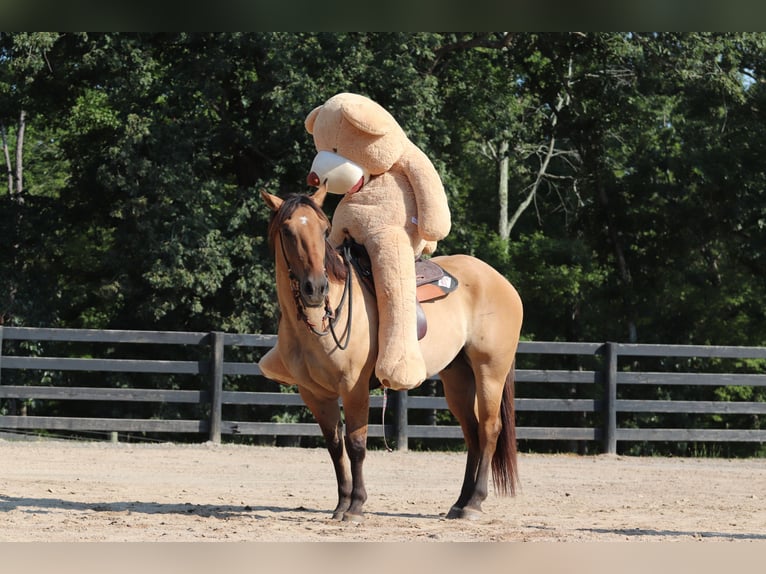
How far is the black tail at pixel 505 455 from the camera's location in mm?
6812

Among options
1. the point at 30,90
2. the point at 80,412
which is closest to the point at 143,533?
the point at 30,90

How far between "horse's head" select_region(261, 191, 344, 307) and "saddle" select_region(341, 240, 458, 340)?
67 cm

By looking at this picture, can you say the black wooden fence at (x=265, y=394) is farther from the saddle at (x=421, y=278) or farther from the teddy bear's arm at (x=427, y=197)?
the teddy bear's arm at (x=427, y=197)

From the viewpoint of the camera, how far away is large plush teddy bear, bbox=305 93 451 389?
5.98m

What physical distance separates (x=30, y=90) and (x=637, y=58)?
35.9 feet

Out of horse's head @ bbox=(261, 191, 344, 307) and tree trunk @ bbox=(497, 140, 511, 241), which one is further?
tree trunk @ bbox=(497, 140, 511, 241)

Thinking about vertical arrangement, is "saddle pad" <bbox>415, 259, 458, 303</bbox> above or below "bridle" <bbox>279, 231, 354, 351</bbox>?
above

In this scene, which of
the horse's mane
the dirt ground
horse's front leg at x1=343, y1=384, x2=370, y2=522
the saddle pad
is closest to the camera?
the horse's mane

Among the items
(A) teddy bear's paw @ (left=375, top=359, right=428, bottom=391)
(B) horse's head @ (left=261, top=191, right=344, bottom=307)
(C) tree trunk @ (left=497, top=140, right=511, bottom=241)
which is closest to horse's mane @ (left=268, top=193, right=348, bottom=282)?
(B) horse's head @ (left=261, top=191, right=344, bottom=307)

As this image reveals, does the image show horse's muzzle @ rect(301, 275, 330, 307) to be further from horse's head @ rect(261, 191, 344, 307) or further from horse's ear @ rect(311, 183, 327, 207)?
horse's ear @ rect(311, 183, 327, 207)

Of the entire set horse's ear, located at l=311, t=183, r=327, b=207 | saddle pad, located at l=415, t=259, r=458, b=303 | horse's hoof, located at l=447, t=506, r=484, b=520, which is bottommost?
horse's hoof, located at l=447, t=506, r=484, b=520

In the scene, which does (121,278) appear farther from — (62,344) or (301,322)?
(301,322)

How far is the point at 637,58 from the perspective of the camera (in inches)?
737

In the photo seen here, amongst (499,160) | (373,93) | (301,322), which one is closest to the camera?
(301,322)
